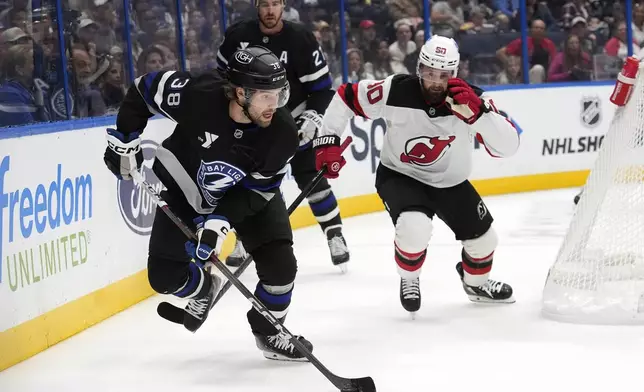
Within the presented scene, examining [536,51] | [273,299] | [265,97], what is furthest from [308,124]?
[536,51]

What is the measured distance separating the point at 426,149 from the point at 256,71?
1149mm

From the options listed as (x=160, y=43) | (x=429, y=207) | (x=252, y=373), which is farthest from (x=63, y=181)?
(x=160, y=43)

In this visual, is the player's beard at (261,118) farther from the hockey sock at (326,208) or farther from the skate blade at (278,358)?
the hockey sock at (326,208)

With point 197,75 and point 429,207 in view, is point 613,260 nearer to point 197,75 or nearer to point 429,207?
point 429,207

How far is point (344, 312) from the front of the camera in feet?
14.6

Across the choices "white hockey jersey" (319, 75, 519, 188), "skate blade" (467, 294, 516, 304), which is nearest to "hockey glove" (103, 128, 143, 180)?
"white hockey jersey" (319, 75, 519, 188)

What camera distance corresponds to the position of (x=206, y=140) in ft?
11.3

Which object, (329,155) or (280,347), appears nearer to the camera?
(280,347)

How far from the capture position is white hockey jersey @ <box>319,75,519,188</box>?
4.13m

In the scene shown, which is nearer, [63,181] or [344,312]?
[63,181]

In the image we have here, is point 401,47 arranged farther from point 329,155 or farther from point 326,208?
point 329,155

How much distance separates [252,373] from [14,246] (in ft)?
2.96

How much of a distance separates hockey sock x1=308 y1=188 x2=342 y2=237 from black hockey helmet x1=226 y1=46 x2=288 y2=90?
203cm

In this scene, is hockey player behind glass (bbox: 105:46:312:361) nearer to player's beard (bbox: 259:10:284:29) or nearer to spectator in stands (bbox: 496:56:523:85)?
player's beard (bbox: 259:10:284:29)
